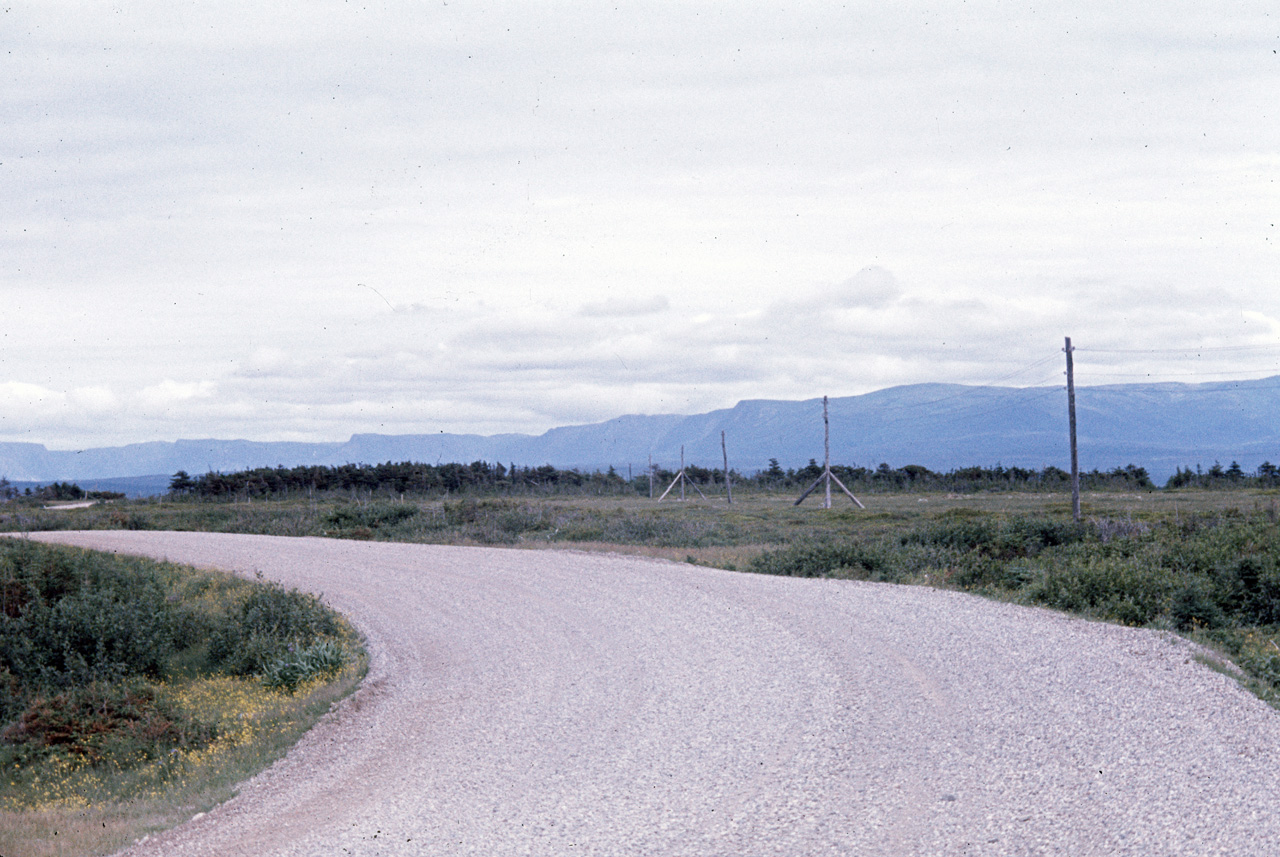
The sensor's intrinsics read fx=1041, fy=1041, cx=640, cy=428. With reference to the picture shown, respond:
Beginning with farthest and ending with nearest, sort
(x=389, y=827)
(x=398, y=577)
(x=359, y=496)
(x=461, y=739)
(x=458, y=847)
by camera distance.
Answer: (x=359, y=496) < (x=398, y=577) < (x=461, y=739) < (x=389, y=827) < (x=458, y=847)

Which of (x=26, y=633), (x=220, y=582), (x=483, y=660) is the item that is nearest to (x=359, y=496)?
(x=220, y=582)

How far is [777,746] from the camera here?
27.3 ft

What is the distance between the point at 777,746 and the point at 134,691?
9.44m

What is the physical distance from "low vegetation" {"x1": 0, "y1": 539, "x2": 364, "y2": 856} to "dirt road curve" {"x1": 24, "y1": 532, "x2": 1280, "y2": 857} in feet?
2.52

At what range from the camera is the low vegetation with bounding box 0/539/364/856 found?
8.88 metres

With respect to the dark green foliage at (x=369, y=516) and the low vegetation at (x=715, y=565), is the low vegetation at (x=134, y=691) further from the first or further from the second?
the dark green foliage at (x=369, y=516)

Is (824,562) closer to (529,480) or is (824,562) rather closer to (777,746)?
(777,746)

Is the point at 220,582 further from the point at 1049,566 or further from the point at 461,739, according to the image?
the point at 1049,566

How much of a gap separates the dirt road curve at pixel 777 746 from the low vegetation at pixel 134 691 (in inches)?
30.3

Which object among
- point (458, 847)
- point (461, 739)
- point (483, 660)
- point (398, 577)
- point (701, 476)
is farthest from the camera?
point (701, 476)

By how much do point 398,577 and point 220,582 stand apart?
394 cm

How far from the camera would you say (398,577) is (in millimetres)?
21797

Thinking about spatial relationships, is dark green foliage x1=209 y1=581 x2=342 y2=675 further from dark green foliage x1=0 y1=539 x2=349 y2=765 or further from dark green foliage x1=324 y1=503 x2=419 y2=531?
dark green foliage x1=324 y1=503 x2=419 y2=531

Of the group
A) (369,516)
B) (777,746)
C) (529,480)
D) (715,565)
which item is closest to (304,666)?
(777,746)
